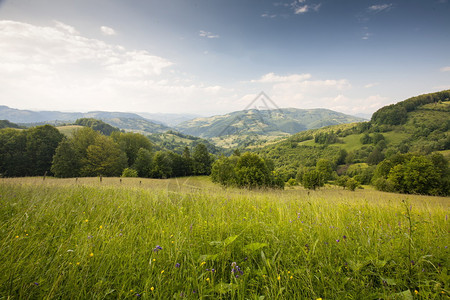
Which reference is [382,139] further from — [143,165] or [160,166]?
[143,165]

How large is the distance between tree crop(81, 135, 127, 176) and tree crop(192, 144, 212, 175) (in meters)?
24.4

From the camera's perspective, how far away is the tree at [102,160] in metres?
40.7

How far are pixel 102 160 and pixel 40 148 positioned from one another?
523 inches

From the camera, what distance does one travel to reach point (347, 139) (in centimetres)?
13812

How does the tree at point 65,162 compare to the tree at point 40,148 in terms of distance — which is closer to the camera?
the tree at point 65,162

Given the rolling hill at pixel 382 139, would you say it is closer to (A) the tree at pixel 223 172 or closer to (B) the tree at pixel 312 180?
(B) the tree at pixel 312 180

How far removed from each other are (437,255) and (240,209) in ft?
11.6

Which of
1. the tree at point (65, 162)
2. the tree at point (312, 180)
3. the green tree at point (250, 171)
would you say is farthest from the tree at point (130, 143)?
the tree at point (312, 180)

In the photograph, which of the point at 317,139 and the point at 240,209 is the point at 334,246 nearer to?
the point at 240,209

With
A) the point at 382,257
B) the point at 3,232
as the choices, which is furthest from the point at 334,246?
the point at 3,232

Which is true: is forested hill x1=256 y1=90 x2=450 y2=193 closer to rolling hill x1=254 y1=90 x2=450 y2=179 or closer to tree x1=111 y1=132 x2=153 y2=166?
rolling hill x1=254 y1=90 x2=450 y2=179

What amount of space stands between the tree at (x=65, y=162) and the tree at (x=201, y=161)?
3270 centimetres

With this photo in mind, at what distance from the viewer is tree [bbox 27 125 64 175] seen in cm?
4000

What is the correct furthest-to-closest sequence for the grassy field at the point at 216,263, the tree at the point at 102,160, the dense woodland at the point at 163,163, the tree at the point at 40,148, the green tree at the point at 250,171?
the tree at the point at 102,160, the tree at the point at 40,148, the dense woodland at the point at 163,163, the green tree at the point at 250,171, the grassy field at the point at 216,263
